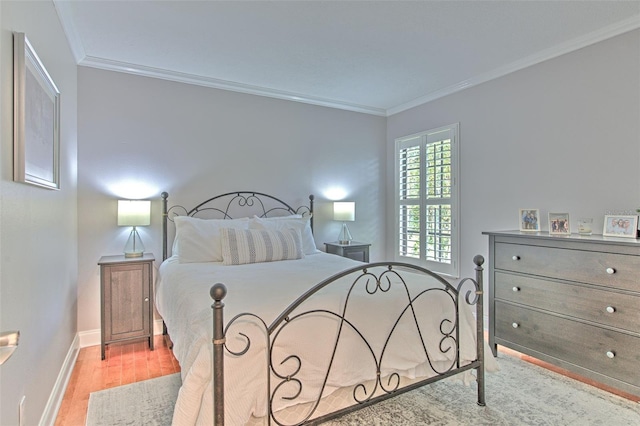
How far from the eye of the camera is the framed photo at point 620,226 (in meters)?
2.48

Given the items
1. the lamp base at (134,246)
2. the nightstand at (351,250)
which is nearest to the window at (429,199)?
the nightstand at (351,250)

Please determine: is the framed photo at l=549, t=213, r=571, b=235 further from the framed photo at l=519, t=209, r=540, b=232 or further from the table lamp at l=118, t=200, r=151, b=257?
the table lamp at l=118, t=200, r=151, b=257

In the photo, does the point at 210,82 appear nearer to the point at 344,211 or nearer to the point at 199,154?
the point at 199,154

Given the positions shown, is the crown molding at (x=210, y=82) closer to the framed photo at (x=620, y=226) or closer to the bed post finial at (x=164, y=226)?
the bed post finial at (x=164, y=226)

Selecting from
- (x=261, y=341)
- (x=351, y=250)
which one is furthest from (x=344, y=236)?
(x=261, y=341)

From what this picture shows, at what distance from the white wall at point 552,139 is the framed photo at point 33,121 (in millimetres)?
3719

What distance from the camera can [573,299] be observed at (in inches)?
101

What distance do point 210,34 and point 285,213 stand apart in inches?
83.6

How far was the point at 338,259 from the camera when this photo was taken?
3.41m

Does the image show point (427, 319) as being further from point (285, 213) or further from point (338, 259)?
point (285, 213)

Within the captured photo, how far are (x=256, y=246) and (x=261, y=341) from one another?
1.69 meters

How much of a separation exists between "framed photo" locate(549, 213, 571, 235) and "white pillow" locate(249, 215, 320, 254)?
2222mm

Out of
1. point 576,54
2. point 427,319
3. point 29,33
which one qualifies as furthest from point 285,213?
point 576,54

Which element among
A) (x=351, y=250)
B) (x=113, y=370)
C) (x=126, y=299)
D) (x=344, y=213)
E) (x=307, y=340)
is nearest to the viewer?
(x=307, y=340)
